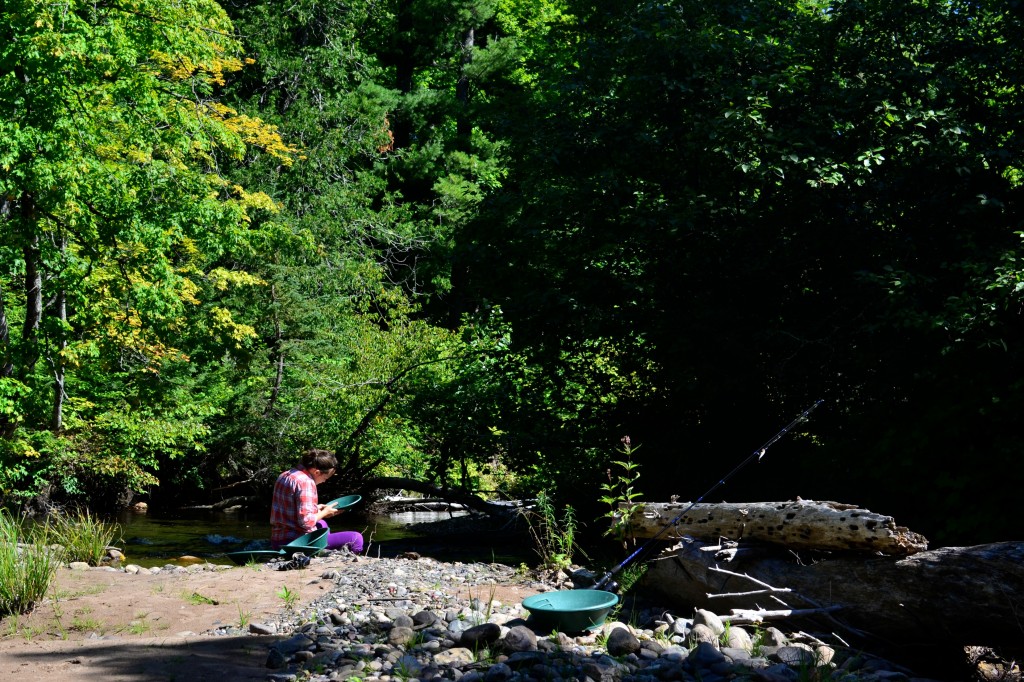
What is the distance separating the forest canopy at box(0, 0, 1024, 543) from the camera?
9.05 meters

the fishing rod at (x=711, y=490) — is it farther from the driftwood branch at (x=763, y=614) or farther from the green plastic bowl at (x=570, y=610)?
the driftwood branch at (x=763, y=614)

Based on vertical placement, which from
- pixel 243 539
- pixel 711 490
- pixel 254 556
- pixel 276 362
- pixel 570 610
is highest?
pixel 276 362

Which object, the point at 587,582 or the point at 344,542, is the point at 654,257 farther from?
the point at 344,542

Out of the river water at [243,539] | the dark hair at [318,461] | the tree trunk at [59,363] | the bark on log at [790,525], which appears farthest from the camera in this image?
the tree trunk at [59,363]

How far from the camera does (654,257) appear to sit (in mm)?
11055

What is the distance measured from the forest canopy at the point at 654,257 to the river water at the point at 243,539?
0.96 meters

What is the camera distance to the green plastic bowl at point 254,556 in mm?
9141

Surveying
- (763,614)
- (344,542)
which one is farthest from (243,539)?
(763,614)

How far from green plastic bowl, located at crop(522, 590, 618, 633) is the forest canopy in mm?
3942

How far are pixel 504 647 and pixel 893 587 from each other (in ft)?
9.05

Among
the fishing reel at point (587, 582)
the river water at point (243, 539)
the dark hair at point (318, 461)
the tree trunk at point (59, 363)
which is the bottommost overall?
the river water at point (243, 539)

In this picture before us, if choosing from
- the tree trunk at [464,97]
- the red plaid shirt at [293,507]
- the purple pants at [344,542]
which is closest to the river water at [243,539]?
the purple pants at [344,542]

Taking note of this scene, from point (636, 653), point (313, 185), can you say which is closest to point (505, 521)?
point (636, 653)

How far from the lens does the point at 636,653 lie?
5.73 meters
